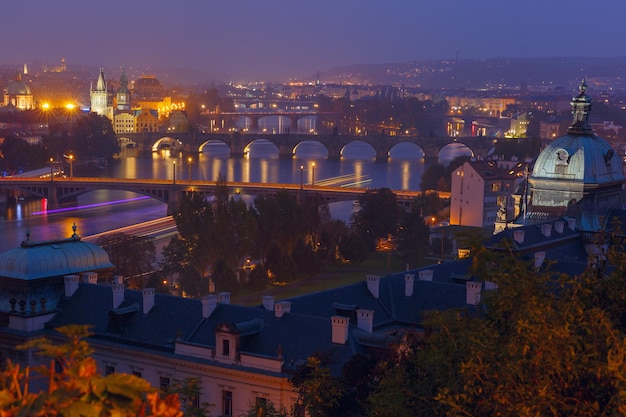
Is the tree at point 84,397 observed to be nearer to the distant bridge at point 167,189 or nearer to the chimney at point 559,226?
the chimney at point 559,226

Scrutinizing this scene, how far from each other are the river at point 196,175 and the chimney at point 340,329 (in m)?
21.4

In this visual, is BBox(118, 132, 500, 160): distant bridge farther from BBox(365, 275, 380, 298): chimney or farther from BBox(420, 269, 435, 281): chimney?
BBox(365, 275, 380, 298): chimney

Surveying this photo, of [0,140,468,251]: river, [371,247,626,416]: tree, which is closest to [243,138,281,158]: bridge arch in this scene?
[0,140,468,251]: river

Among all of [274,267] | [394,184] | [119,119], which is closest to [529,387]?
[274,267]

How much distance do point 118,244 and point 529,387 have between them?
1873 cm

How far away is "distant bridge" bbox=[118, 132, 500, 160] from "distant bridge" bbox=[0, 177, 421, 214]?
22.9 metres

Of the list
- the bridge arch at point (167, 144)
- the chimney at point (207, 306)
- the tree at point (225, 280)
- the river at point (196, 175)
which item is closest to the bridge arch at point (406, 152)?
the river at point (196, 175)

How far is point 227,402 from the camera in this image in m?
11.0

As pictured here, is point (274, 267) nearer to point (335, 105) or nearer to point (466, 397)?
point (466, 397)

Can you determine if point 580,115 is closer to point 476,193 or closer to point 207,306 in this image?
point 207,306

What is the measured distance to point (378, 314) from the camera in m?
12.8

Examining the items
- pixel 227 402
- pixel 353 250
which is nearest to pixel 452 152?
pixel 353 250

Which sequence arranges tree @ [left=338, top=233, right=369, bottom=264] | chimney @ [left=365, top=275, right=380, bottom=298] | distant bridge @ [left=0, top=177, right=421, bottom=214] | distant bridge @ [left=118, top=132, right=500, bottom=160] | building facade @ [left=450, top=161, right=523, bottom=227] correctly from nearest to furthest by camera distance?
chimney @ [left=365, top=275, right=380, bottom=298], tree @ [left=338, top=233, right=369, bottom=264], building facade @ [left=450, top=161, right=523, bottom=227], distant bridge @ [left=0, top=177, right=421, bottom=214], distant bridge @ [left=118, top=132, right=500, bottom=160]

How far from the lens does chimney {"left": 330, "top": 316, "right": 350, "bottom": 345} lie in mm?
10383
